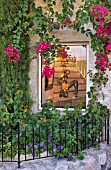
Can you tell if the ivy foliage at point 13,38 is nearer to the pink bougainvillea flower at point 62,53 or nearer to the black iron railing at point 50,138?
the pink bougainvillea flower at point 62,53

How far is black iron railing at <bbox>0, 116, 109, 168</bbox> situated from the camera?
429 centimetres

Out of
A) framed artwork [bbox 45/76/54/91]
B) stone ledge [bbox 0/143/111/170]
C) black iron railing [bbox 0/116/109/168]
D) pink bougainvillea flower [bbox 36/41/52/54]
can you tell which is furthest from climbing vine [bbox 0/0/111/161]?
stone ledge [bbox 0/143/111/170]

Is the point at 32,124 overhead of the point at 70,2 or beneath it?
beneath

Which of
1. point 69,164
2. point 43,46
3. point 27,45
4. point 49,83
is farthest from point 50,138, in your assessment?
point 27,45

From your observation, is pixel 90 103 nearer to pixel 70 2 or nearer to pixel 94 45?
pixel 94 45

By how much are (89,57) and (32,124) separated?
1.67 metres

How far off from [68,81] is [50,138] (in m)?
1.51

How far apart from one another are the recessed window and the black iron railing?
2.66 ft

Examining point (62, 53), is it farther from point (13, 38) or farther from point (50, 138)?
point (50, 138)

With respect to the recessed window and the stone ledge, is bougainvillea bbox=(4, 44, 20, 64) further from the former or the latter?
the stone ledge

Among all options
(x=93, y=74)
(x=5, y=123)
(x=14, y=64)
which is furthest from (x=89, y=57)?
(x=5, y=123)

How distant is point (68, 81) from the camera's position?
5.70 meters

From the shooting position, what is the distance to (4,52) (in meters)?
Answer: 5.00

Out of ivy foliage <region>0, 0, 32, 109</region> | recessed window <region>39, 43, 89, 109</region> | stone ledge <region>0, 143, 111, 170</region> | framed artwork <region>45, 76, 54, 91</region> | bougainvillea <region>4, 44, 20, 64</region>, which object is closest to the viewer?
stone ledge <region>0, 143, 111, 170</region>
